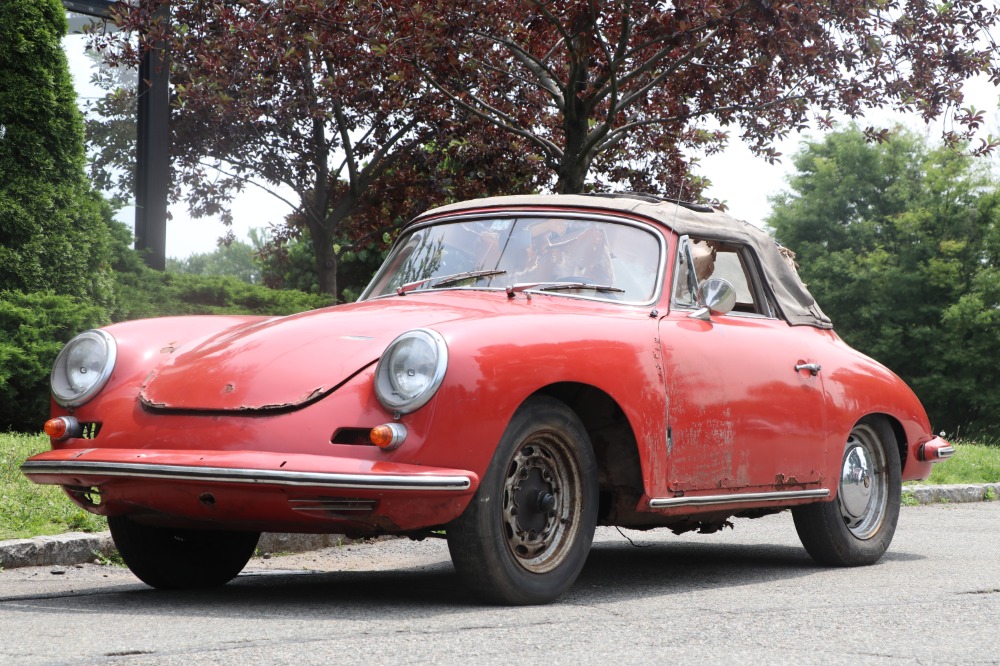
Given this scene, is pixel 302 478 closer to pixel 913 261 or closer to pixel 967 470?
pixel 967 470

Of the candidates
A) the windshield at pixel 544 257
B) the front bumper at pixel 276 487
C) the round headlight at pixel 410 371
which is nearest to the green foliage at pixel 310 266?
the windshield at pixel 544 257

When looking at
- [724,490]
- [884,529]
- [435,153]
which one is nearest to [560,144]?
[435,153]

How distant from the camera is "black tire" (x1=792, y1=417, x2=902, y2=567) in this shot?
6418mm

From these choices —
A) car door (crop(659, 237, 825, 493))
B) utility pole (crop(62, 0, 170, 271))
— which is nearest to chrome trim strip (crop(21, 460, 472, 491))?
car door (crop(659, 237, 825, 493))

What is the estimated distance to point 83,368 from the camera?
16.9 feet

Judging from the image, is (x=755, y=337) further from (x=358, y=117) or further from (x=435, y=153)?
(x=358, y=117)

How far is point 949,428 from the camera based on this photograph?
4194 cm

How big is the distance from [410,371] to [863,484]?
3274 mm

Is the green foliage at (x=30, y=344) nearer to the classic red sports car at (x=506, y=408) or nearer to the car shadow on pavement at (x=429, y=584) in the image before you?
the car shadow on pavement at (x=429, y=584)

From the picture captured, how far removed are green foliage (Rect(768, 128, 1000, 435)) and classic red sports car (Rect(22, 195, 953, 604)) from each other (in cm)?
3585

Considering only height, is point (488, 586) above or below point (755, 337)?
below

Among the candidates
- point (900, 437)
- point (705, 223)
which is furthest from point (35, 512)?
point (900, 437)

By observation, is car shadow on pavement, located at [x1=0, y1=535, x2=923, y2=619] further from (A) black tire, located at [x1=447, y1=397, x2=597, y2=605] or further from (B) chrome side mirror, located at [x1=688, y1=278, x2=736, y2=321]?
(B) chrome side mirror, located at [x1=688, y1=278, x2=736, y2=321]

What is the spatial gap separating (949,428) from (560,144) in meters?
31.6
